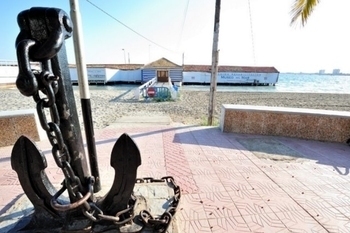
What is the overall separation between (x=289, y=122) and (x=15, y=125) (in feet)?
22.7

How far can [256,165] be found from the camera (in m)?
3.76

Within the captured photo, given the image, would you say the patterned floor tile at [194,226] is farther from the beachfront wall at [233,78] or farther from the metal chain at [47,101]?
the beachfront wall at [233,78]

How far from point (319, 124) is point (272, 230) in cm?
410

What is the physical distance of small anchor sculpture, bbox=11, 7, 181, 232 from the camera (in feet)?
4.16

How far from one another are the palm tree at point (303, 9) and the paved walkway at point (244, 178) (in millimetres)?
3637

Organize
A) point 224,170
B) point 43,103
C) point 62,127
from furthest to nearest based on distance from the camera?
point 224,170 → point 62,127 → point 43,103

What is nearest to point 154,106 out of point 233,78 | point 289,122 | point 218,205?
point 289,122

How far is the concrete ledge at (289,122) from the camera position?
5.00 m

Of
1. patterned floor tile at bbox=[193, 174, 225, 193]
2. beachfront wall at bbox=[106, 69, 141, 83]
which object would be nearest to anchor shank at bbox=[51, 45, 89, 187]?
patterned floor tile at bbox=[193, 174, 225, 193]

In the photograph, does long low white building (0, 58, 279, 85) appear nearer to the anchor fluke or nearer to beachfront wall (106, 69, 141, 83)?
beachfront wall (106, 69, 141, 83)

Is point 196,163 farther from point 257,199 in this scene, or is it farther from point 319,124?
point 319,124

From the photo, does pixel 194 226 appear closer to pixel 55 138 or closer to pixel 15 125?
pixel 55 138

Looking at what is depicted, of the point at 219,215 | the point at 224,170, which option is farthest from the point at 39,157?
the point at 224,170

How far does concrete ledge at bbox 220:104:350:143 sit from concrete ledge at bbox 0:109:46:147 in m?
5.00
